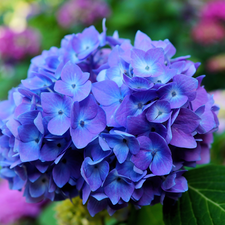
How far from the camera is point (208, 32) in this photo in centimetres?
179

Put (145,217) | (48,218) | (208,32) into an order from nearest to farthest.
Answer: (145,217), (48,218), (208,32)

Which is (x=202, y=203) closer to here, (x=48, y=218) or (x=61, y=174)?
(x=61, y=174)

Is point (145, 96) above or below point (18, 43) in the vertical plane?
above

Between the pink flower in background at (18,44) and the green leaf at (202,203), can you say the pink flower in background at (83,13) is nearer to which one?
the pink flower in background at (18,44)

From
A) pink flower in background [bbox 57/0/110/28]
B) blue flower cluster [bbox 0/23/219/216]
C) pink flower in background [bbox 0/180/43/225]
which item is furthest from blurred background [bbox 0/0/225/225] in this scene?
blue flower cluster [bbox 0/23/219/216]

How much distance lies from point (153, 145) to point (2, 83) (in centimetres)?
200

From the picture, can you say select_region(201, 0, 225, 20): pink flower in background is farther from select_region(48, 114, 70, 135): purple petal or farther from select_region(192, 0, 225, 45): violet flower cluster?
select_region(48, 114, 70, 135): purple petal

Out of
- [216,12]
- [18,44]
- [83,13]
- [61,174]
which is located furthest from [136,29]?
[61,174]

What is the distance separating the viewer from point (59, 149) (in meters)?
0.44

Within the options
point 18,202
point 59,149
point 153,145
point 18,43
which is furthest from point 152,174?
point 18,43

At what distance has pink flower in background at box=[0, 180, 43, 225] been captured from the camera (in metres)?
1.01

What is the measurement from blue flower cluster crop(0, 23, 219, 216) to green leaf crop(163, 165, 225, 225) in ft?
0.21

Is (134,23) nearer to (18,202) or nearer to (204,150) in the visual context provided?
(18,202)

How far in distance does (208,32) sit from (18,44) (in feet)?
4.08
